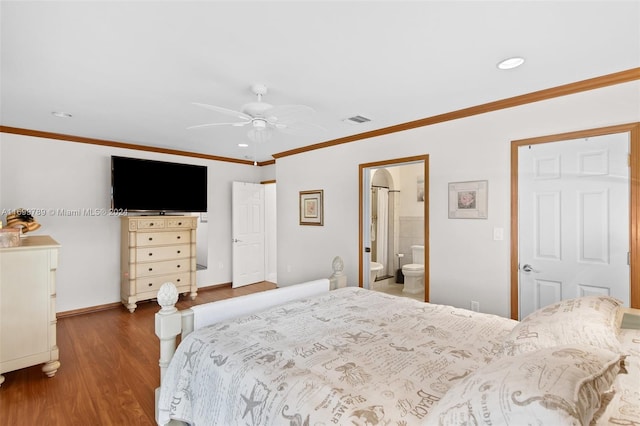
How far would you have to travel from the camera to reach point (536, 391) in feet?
2.41

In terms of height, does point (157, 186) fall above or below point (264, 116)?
below

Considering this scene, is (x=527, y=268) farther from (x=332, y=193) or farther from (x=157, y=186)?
(x=157, y=186)

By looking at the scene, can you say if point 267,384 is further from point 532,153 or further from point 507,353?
point 532,153

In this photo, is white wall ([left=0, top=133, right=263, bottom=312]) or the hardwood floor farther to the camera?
white wall ([left=0, top=133, right=263, bottom=312])

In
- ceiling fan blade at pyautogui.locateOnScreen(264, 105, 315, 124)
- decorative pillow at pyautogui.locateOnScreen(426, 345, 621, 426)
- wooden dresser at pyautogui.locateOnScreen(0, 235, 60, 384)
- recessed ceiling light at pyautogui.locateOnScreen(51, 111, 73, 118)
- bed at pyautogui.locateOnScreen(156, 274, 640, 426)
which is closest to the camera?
decorative pillow at pyautogui.locateOnScreen(426, 345, 621, 426)

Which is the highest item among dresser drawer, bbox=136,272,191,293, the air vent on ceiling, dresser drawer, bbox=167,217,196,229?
the air vent on ceiling

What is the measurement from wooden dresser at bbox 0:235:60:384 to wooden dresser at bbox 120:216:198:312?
1681 mm

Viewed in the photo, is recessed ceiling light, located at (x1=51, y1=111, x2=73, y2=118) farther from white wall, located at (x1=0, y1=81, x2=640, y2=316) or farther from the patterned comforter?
the patterned comforter

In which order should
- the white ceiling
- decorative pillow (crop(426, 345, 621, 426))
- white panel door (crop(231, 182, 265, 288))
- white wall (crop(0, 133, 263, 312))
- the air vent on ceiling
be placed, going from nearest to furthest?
decorative pillow (crop(426, 345, 621, 426)), the white ceiling, the air vent on ceiling, white wall (crop(0, 133, 263, 312)), white panel door (crop(231, 182, 265, 288))

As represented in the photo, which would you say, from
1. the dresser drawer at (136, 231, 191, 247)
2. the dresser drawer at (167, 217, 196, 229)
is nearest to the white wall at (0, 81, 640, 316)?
the dresser drawer at (136, 231, 191, 247)

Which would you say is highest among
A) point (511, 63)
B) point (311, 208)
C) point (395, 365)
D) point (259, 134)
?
point (511, 63)

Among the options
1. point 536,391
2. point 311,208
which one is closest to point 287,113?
point 536,391

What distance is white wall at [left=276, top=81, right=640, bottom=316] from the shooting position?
2.51 m

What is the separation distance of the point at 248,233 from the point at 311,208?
173 centimetres
